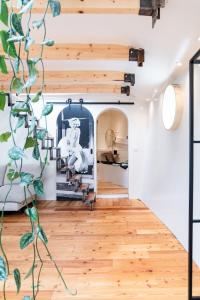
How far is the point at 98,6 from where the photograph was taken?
1972mm

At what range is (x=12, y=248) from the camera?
319 centimetres

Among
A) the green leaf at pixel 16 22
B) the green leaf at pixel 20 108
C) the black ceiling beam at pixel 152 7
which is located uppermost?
the black ceiling beam at pixel 152 7

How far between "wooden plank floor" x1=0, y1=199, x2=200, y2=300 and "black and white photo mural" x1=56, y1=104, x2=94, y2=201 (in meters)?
1.28

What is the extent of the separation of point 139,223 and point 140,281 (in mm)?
1790

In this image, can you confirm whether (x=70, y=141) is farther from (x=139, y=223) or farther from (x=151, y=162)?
(x=139, y=223)

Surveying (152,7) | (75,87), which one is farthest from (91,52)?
(75,87)

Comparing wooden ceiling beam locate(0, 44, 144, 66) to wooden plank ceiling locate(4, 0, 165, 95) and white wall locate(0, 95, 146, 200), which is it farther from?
white wall locate(0, 95, 146, 200)

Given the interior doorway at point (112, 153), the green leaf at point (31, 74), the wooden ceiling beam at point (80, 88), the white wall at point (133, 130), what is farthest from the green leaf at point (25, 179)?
the interior doorway at point (112, 153)

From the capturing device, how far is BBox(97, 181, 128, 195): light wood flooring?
644 centimetres

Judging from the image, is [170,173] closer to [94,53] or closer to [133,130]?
[94,53]

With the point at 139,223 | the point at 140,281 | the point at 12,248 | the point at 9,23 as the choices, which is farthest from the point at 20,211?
the point at 9,23

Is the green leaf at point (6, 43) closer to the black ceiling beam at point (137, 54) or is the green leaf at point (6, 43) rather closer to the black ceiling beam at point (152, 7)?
the black ceiling beam at point (152, 7)

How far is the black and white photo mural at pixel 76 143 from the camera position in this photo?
5.93 m

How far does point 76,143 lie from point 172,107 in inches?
116
